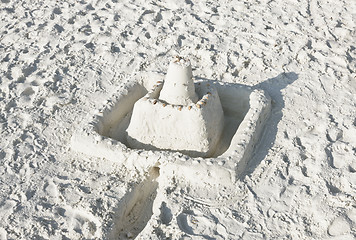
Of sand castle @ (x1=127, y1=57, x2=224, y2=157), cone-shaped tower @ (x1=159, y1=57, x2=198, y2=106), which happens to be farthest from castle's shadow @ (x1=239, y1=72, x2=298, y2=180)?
cone-shaped tower @ (x1=159, y1=57, x2=198, y2=106)

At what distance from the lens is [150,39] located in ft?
27.4

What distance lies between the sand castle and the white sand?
0.42m

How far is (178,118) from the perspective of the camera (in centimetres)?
563

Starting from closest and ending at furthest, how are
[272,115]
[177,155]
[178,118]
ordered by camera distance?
[177,155], [178,118], [272,115]

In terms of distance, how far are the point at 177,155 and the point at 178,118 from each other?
1.62 ft

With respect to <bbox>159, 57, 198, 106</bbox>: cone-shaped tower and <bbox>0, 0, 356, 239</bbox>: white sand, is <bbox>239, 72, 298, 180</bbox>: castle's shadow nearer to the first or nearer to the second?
<bbox>0, 0, 356, 239</bbox>: white sand

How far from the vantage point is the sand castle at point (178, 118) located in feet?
18.4

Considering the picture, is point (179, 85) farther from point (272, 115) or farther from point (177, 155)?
point (272, 115)

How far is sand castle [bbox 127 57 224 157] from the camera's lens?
5605 millimetres

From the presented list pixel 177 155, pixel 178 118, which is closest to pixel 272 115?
pixel 178 118

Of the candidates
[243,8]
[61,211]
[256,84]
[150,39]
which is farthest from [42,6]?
[61,211]

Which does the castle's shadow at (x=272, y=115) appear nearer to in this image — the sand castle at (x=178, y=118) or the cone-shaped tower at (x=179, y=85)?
the sand castle at (x=178, y=118)

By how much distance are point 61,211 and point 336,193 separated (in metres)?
3.23

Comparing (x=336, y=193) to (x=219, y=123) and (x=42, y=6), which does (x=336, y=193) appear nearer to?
(x=219, y=123)
